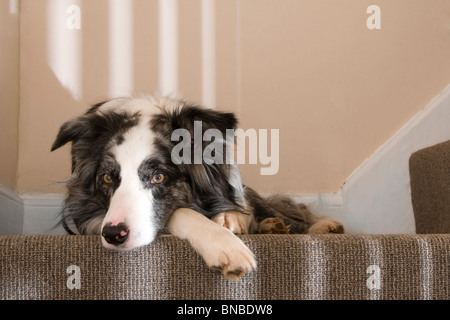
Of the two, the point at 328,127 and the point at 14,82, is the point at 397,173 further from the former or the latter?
the point at 14,82

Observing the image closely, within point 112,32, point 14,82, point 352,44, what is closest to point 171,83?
point 112,32

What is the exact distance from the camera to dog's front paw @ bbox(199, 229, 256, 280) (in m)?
1.15

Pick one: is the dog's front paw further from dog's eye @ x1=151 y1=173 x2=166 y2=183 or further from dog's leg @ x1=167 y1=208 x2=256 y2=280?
dog's eye @ x1=151 y1=173 x2=166 y2=183

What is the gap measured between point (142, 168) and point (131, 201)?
16cm

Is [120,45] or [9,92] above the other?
[120,45]

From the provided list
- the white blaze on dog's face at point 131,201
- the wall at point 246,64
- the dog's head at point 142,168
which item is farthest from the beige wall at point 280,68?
the white blaze on dog's face at point 131,201

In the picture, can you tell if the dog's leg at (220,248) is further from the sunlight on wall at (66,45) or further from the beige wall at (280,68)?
the sunlight on wall at (66,45)

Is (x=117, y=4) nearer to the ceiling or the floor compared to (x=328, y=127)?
nearer to the ceiling

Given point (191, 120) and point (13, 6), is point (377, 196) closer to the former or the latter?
point (191, 120)

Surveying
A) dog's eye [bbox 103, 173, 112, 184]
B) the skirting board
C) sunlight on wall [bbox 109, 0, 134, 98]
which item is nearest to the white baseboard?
the skirting board

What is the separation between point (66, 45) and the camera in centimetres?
250

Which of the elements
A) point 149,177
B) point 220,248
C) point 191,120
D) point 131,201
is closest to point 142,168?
point 149,177
